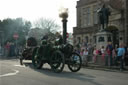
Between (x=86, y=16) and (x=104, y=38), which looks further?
(x=86, y=16)

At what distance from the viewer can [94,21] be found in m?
34.1

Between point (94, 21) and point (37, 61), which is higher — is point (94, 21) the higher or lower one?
the higher one

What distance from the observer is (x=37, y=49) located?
13.3 m

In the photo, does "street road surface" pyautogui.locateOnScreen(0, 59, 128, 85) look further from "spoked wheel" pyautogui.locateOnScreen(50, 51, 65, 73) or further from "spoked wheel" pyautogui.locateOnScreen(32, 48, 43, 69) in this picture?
"spoked wheel" pyautogui.locateOnScreen(32, 48, 43, 69)

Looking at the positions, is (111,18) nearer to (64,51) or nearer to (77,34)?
(77,34)

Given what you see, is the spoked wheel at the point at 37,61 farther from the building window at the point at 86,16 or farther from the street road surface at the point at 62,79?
the building window at the point at 86,16

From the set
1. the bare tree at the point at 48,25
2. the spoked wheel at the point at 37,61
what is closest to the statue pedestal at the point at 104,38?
the spoked wheel at the point at 37,61

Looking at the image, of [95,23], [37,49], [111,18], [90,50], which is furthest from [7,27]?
[37,49]

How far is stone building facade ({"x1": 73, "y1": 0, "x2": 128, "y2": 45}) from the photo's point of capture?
26.8m

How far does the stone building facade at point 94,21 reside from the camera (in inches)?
1056

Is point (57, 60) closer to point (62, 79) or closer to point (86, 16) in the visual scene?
point (62, 79)

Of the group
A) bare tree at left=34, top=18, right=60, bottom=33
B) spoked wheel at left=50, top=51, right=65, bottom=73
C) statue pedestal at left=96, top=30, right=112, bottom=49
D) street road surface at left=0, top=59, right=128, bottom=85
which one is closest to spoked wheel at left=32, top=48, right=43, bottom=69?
spoked wheel at left=50, top=51, right=65, bottom=73

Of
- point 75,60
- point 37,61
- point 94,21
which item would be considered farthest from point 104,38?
point 94,21

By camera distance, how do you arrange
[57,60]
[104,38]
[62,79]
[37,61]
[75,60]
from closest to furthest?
[62,79], [57,60], [75,60], [37,61], [104,38]
